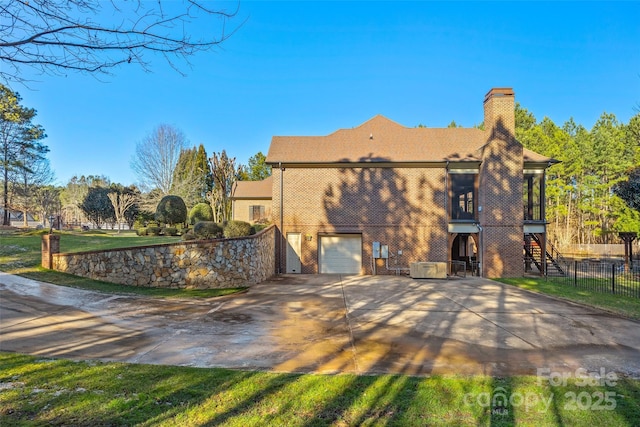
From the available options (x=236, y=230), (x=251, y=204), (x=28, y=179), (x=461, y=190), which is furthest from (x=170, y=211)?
(x=461, y=190)

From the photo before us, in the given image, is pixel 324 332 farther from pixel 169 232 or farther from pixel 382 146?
pixel 169 232

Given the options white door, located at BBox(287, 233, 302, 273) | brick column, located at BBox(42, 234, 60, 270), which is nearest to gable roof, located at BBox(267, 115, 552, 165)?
white door, located at BBox(287, 233, 302, 273)

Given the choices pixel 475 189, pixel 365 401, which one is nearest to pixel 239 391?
pixel 365 401

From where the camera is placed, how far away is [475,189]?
17.5 m

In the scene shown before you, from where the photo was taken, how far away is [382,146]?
1891 cm

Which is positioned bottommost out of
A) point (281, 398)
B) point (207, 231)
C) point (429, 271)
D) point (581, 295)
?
point (581, 295)

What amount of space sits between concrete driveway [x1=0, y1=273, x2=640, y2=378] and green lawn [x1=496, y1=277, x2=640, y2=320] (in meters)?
0.63

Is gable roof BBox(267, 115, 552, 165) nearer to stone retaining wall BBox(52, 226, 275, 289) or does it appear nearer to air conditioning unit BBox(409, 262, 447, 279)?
air conditioning unit BBox(409, 262, 447, 279)

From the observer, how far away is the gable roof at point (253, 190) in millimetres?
29266

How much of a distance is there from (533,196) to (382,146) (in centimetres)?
835

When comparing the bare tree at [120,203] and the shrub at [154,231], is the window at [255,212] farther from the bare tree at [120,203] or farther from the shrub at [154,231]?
the bare tree at [120,203]

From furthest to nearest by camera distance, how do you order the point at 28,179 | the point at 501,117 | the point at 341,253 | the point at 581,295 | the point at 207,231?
the point at 28,179, the point at 341,253, the point at 501,117, the point at 207,231, the point at 581,295

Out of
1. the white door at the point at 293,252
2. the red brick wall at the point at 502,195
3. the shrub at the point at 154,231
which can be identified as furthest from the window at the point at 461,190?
the shrub at the point at 154,231

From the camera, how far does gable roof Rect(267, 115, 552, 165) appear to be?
58.0 feet
